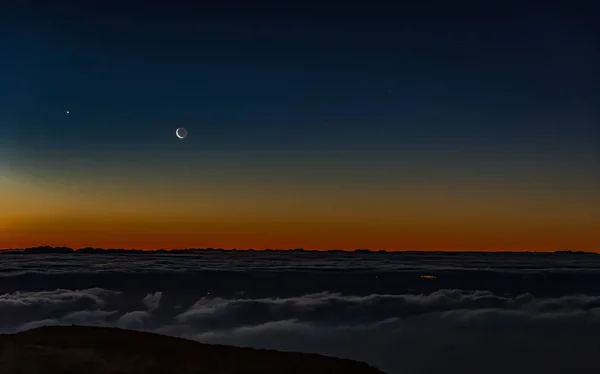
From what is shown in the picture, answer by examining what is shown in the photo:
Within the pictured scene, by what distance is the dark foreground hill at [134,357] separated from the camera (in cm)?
1388

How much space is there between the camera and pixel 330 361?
52.5 feet

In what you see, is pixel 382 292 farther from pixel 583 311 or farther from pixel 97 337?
pixel 97 337

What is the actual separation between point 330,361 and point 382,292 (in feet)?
130

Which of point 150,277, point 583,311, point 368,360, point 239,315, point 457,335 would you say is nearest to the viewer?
point 368,360

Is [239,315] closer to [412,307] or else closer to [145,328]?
[145,328]

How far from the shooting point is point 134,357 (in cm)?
1505

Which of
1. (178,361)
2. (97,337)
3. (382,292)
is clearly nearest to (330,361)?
(178,361)

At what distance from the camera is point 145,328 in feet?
109

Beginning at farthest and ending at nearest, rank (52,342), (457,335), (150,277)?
(150,277) < (457,335) < (52,342)

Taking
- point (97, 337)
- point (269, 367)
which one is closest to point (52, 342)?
point (97, 337)

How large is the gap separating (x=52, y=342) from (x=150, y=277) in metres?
57.2

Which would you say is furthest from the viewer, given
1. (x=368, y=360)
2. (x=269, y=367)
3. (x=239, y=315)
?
(x=239, y=315)

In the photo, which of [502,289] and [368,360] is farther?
[502,289]

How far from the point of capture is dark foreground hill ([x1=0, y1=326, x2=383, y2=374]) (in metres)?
13.9
